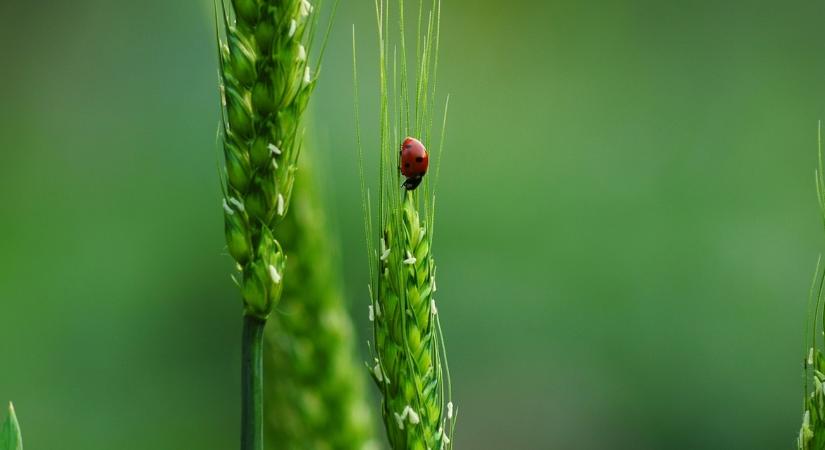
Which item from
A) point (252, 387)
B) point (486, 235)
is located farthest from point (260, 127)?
point (486, 235)

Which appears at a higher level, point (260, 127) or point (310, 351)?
point (260, 127)

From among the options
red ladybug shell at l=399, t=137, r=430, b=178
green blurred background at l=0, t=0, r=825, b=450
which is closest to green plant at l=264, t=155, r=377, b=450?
red ladybug shell at l=399, t=137, r=430, b=178

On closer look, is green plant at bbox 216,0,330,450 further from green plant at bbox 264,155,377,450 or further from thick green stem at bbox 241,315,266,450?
green plant at bbox 264,155,377,450

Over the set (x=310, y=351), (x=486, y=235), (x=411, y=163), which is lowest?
(x=486, y=235)

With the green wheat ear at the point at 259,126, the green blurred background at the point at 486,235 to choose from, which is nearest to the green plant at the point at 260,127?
the green wheat ear at the point at 259,126

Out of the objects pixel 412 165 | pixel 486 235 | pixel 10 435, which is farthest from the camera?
pixel 486 235

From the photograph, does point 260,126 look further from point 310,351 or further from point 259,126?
point 310,351

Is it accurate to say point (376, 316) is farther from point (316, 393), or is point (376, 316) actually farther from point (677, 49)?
point (677, 49)
